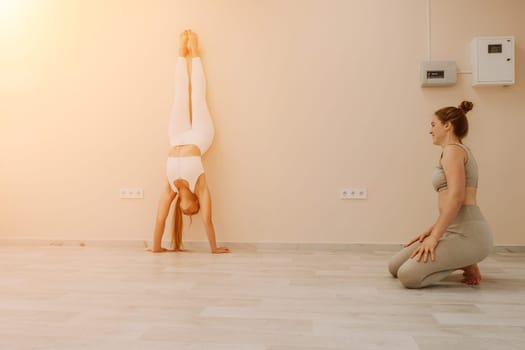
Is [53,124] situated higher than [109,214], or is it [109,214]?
[53,124]

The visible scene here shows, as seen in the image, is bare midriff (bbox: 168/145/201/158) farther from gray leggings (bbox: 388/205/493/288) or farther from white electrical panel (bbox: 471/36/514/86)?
white electrical panel (bbox: 471/36/514/86)

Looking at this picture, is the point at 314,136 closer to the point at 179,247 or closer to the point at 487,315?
the point at 179,247

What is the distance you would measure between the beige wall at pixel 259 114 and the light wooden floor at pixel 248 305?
0.66 metres

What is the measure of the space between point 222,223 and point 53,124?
1.82 meters

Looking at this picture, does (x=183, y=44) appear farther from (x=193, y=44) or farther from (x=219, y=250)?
(x=219, y=250)

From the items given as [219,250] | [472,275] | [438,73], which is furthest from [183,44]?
[472,275]

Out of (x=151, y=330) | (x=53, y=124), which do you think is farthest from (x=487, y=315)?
(x=53, y=124)

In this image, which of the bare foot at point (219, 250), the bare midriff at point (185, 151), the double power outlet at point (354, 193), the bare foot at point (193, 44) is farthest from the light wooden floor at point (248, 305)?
the bare foot at point (193, 44)

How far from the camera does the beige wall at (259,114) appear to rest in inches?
152

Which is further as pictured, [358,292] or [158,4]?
[158,4]

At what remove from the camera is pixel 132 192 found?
423 cm

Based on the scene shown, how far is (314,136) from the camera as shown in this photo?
4012 mm

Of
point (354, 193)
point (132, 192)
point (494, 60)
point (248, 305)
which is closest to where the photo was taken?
point (248, 305)

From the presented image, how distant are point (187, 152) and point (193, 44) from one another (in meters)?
0.94
